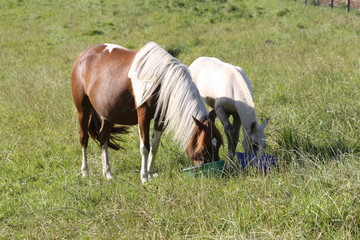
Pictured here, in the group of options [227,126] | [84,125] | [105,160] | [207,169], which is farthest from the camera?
[84,125]

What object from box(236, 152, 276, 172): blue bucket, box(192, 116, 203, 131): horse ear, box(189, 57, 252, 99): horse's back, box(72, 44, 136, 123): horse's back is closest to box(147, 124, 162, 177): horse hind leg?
box(72, 44, 136, 123): horse's back

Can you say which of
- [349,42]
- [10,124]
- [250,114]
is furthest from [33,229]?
[349,42]

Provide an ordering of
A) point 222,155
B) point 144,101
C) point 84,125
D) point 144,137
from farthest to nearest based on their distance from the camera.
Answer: point 84,125, point 222,155, point 144,137, point 144,101

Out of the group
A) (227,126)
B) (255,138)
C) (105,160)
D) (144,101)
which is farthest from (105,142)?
(255,138)

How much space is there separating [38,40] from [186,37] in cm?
551

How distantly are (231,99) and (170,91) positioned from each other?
105 centimetres

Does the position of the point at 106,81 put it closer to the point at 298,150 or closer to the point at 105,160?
the point at 105,160

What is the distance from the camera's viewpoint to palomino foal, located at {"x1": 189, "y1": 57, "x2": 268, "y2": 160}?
4848mm

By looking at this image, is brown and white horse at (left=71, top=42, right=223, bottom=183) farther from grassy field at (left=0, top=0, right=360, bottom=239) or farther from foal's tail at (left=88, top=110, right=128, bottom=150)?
grassy field at (left=0, top=0, right=360, bottom=239)

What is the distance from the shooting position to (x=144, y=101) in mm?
4555

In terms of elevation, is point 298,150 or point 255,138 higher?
point 255,138

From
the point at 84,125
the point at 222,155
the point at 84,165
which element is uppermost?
the point at 84,125

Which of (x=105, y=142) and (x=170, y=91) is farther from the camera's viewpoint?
(x=105, y=142)

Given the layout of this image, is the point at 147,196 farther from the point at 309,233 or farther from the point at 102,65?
the point at 102,65
